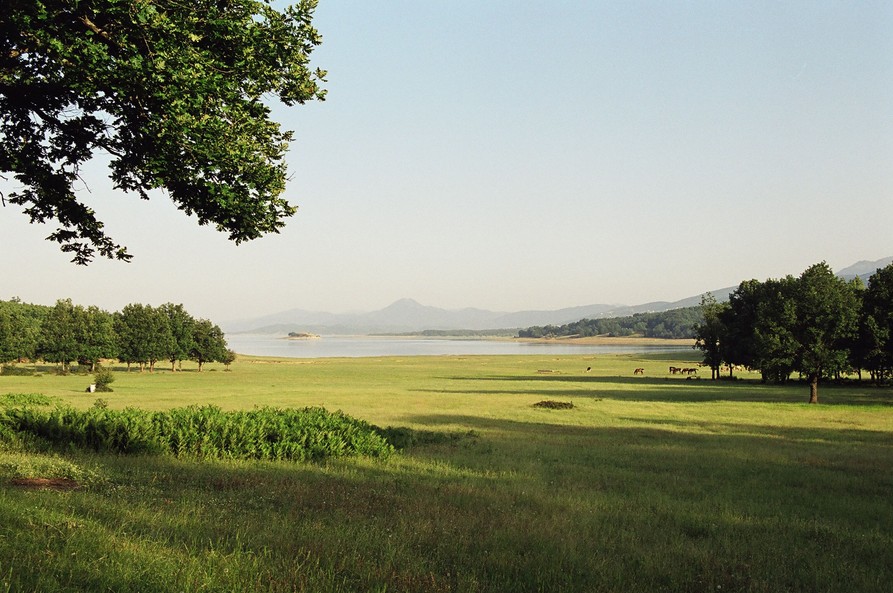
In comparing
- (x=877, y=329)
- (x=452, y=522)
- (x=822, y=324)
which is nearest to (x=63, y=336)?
(x=822, y=324)

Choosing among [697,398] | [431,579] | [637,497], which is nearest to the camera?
[431,579]

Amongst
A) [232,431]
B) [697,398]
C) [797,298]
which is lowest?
[697,398]

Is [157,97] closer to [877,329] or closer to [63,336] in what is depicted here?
[877,329]

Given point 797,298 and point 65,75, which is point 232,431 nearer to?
point 65,75

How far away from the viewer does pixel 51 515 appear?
741 cm

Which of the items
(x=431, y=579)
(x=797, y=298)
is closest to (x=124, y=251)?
(x=431, y=579)

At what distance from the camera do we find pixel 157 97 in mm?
11031

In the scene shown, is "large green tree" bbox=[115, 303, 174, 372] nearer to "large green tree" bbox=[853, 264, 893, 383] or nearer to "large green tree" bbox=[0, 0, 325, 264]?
"large green tree" bbox=[0, 0, 325, 264]

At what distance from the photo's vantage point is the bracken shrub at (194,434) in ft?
51.6

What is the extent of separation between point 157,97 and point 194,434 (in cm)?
907

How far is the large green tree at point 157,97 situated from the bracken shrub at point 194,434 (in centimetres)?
451

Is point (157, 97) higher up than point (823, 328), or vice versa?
point (157, 97)

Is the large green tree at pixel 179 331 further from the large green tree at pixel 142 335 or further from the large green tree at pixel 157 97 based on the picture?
the large green tree at pixel 157 97

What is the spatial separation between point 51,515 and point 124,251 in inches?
408
